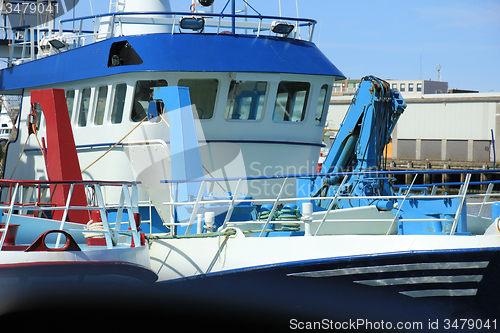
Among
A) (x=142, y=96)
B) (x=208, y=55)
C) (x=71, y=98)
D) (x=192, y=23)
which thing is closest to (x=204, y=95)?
(x=208, y=55)

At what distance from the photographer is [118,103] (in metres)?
9.22

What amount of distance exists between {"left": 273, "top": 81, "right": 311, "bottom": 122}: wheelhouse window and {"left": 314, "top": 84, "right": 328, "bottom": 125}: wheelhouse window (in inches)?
15.5

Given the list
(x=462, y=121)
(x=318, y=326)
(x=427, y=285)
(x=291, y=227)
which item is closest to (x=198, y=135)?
(x=291, y=227)

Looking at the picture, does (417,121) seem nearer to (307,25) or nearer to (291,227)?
(307,25)

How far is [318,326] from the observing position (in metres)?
6.09

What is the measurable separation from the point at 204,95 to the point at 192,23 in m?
1.23

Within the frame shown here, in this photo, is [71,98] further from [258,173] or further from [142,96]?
[258,173]

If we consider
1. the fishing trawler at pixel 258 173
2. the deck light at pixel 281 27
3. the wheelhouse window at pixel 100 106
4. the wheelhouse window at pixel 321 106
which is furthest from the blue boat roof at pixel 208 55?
the wheelhouse window at pixel 321 106

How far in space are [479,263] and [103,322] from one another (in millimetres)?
Answer: 4298

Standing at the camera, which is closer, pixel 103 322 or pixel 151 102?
pixel 103 322

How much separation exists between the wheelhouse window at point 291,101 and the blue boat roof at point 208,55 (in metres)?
0.41

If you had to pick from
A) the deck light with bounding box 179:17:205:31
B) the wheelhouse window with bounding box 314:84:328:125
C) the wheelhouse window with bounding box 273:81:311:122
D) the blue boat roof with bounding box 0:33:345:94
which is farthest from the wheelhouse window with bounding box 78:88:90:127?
the wheelhouse window with bounding box 314:84:328:125

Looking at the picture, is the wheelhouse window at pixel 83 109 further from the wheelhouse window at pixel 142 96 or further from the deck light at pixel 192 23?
the deck light at pixel 192 23

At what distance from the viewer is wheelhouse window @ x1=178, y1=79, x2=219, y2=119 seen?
8.97m
